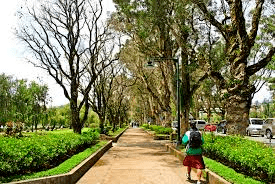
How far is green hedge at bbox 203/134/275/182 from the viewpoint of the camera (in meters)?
7.03

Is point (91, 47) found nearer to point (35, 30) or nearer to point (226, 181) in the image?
point (35, 30)

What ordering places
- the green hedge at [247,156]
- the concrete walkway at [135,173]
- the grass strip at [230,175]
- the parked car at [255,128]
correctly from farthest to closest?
1. the parked car at [255,128]
2. the concrete walkway at [135,173]
3. the grass strip at [230,175]
4. the green hedge at [247,156]

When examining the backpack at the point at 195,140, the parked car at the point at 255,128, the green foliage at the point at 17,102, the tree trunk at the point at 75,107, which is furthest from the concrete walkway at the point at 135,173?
the green foliage at the point at 17,102

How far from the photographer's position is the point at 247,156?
25.8ft

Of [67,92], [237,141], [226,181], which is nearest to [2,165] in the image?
[226,181]

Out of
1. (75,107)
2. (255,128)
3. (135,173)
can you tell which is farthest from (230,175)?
(255,128)

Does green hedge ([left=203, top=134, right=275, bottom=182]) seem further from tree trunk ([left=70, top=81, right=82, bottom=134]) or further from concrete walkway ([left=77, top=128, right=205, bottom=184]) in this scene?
tree trunk ([left=70, top=81, right=82, bottom=134])

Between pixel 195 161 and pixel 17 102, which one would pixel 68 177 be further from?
pixel 17 102

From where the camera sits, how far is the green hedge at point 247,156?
7.03 metres

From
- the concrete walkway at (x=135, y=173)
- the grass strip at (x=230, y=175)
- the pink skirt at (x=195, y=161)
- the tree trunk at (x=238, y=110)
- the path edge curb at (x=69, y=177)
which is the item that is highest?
the tree trunk at (x=238, y=110)

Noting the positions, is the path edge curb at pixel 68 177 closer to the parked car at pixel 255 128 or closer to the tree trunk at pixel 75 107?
the tree trunk at pixel 75 107

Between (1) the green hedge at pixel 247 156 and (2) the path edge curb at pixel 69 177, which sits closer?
(1) the green hedge at pixel 247 156

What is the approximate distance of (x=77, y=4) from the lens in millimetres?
20234

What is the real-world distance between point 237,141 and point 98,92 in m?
25.2
